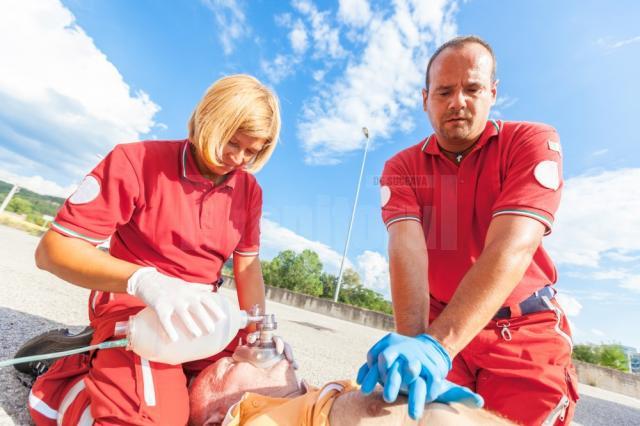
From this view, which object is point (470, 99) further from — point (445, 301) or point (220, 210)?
point (220, 210)

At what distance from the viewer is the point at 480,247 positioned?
5.62 feet

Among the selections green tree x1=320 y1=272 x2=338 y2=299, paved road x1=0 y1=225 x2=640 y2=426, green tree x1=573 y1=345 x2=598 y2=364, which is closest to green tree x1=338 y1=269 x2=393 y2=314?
green tree x1=320 y1=272 x2=338 y2=299

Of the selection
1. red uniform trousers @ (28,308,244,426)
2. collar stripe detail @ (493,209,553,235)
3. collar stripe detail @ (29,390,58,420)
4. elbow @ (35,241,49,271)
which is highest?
collar stripe detail @ (493,209,553,235)

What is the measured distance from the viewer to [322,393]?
3.11 feet

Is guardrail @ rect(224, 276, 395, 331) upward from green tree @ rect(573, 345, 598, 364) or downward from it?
downward

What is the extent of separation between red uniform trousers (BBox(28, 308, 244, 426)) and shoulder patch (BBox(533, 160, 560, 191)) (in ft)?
5.53

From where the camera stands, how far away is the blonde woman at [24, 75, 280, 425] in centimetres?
117

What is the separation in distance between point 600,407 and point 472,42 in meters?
6.06

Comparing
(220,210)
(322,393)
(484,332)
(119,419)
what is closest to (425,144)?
(484,332)

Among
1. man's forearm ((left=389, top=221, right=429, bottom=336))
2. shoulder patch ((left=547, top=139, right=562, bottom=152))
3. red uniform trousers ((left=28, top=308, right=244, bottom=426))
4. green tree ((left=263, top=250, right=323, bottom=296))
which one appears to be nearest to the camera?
red uniform trousers ((left=28, top=308, right=244, bottom=426))

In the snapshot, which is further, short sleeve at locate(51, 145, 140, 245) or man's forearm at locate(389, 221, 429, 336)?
man's forearm at locate(389, 221, 429, 336)

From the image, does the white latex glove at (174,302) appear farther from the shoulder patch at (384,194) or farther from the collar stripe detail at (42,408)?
the shoulder patch at (384,194)

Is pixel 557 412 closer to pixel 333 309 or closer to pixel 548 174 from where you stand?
pixel 548 174

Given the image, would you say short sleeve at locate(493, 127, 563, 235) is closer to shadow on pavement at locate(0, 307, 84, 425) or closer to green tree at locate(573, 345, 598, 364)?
shadow on pavement at locate(0, 307, 84, 425)
